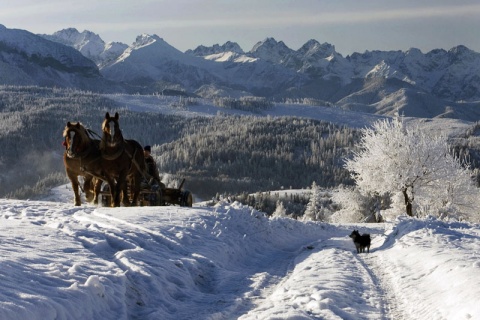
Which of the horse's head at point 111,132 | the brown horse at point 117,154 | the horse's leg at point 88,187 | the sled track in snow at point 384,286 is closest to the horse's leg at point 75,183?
the horse's leg at point 88,187

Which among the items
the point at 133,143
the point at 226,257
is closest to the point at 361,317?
the point at 226,257

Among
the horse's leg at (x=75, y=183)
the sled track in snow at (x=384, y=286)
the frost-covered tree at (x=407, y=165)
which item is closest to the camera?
the sled track in snow at (x=384, y=286)

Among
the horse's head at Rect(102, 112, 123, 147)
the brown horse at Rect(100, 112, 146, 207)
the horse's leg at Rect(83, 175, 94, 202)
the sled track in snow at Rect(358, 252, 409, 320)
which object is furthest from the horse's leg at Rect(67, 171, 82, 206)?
the sled track in snow at Rect(358, 252, 409, 320)

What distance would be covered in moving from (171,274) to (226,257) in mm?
4072

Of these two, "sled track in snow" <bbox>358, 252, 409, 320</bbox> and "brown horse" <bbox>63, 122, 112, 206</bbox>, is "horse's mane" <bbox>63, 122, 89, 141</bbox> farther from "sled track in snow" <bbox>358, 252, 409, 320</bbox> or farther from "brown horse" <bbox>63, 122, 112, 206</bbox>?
"sled track in snow" <bbox>358, 252, 409, 320</bbox>

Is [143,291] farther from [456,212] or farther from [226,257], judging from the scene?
[456,212]

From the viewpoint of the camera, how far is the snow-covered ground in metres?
9.84

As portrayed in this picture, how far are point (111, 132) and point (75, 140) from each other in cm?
150

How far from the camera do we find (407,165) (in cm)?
4341

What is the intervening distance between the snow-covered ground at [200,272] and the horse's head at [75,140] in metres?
2.37

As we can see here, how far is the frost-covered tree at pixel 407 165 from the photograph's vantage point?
4316cm

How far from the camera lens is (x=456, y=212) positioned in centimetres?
4931

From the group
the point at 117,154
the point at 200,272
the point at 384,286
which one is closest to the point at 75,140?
the point at 117,154

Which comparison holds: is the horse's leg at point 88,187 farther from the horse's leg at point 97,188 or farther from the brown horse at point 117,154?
the brown horse at point 117,154
